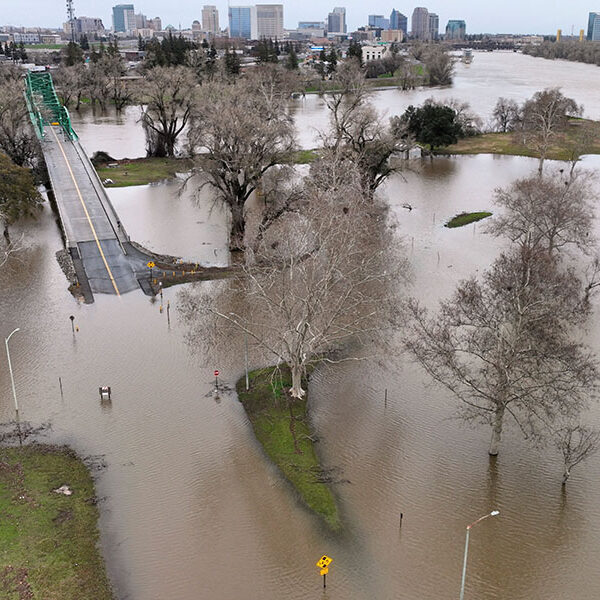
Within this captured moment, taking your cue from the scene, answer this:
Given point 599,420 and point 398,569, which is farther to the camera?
point 599,420

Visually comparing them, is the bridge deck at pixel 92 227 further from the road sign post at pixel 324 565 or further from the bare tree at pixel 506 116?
the bare tree at pixel 506 116

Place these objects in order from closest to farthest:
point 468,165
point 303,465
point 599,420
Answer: point 303,465 → point 599,420 → point 468,165

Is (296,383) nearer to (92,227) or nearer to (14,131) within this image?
(92,227)

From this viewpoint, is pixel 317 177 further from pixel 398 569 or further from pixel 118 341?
pixel 398 569

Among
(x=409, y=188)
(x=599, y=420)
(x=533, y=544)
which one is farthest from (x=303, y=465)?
(x=409, y=188)

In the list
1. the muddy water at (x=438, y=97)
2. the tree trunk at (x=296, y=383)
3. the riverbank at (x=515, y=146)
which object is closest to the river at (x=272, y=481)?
the tree trunk at (x=296, y=383)

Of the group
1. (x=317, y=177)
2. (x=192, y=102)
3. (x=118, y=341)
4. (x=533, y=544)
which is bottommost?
(x=533, y=544)

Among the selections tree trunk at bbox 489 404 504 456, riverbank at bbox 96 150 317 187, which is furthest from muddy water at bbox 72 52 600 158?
tree trunk at bbox 489 404 504 456

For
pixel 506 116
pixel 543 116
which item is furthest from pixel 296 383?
pixel 506 116
